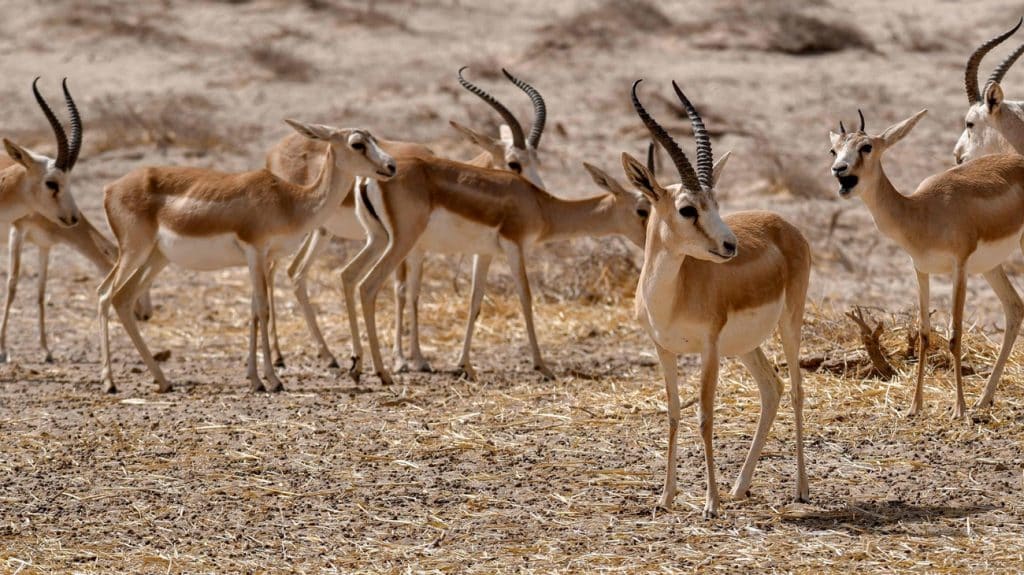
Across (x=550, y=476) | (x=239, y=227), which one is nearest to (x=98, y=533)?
(x=550, y=476)

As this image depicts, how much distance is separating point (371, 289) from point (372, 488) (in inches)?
114

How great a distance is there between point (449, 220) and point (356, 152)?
0.78m

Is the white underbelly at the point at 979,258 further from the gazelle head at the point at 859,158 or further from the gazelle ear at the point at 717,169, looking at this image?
the gazelle ear at the point at 717,169

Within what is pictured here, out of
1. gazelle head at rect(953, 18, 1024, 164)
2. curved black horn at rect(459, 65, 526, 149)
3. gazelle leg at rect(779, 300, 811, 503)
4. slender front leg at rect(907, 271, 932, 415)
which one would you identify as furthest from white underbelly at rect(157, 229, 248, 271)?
gazelle head at rect(953, 18, 1024, 164)

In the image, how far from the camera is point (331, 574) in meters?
5.97

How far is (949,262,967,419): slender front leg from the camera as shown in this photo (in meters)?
8.02

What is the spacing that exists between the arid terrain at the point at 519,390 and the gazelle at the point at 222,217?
0.56 m

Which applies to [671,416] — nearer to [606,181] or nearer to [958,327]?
[606,181]

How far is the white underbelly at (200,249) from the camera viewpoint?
9531 mm

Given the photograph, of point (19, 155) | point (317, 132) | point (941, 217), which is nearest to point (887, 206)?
point (941, 217)

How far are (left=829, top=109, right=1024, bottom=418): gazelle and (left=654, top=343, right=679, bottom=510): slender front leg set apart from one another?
1.87m

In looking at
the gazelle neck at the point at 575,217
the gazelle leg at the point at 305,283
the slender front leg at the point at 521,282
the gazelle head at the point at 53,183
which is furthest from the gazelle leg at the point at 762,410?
the gazelle head at the point at 53,183

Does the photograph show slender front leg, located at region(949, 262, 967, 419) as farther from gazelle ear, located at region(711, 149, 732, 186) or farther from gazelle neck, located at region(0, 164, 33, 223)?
gazelle neck, located at region(0, 164, 33, 223)

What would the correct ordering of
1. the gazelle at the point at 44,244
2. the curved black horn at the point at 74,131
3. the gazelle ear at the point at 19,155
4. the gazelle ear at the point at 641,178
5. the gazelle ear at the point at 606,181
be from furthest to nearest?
the gazelle at the point at 44,244 → the gazelle ear at the point at 19,155 → the curved black horn at the point at 74,131 → the gazelle ear at the point at 606,181 → the gazelle ear at the point at 641,178
